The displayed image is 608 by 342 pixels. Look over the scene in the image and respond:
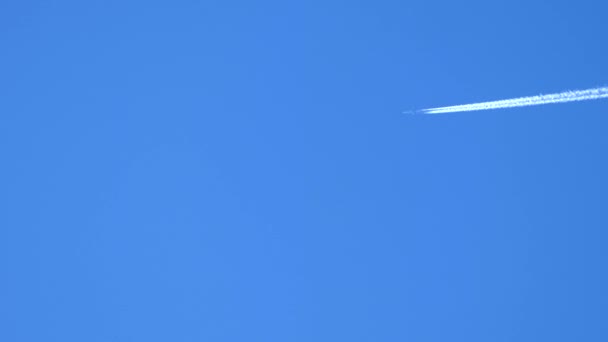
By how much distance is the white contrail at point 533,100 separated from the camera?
1.31 metres

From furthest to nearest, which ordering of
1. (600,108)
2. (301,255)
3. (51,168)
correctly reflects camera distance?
1. (51,168)
2. (301,255)
3. (600,108)

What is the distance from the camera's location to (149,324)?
1.48m

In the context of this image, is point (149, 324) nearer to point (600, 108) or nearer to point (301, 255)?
point (301, 255)

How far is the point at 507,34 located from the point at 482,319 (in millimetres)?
546

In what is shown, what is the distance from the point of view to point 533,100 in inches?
53.0

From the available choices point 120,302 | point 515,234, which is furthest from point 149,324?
point 515,234

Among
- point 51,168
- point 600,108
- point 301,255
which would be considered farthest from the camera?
point 51,168

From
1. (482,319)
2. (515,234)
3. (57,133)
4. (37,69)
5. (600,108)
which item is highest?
(37,69)

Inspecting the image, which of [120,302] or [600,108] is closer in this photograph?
[600,108]

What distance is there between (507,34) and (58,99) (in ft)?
3.12

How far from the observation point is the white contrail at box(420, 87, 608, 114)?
131 cm

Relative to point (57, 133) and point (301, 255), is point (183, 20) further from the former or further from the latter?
point (301, 255)

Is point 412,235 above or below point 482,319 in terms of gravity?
above

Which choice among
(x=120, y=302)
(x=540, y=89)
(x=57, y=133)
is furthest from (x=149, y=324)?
(x=540, y=89)
